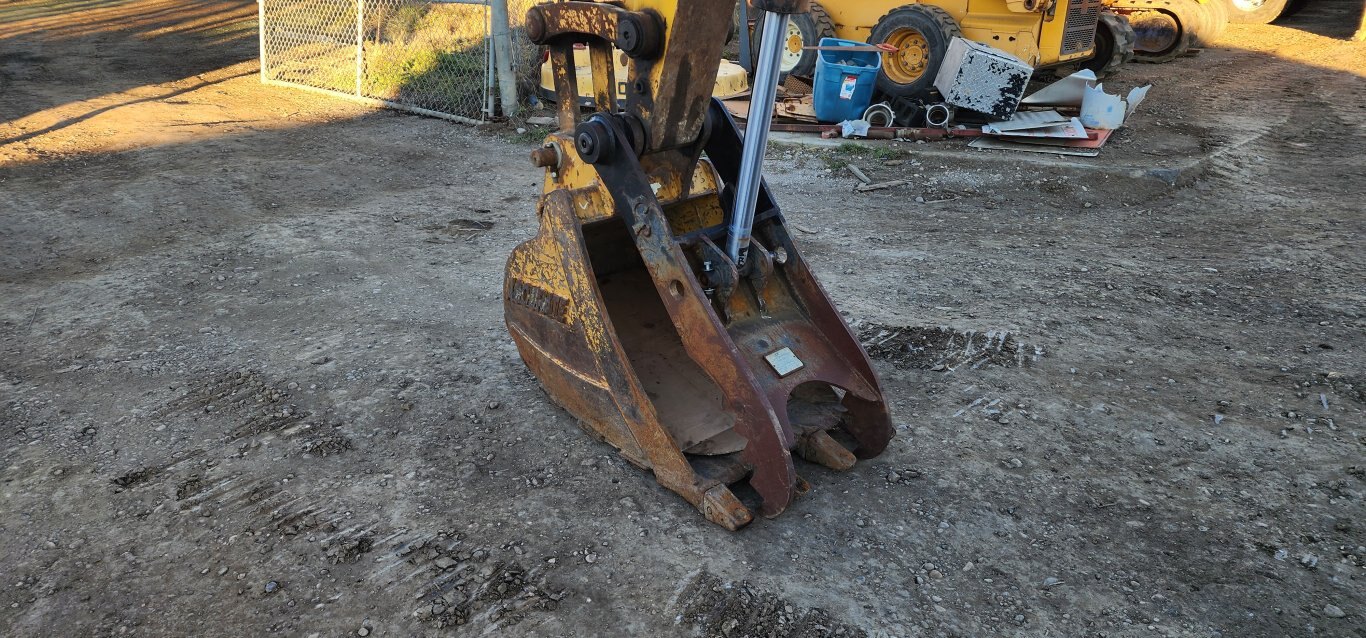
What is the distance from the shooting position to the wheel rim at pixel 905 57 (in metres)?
9.92

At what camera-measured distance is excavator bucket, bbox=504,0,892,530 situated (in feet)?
10.6

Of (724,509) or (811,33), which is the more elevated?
(811,33)

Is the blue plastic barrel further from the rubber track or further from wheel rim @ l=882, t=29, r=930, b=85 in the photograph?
the rubber track

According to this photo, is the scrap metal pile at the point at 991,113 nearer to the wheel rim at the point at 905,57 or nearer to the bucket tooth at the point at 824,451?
the wheel rim at the point at 905,57

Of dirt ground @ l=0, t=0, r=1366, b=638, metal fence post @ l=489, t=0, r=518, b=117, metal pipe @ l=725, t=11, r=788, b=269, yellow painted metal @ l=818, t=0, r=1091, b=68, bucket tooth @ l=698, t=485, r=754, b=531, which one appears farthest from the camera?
yellow painted metal @ l=818, t=0, r=1091, b=68

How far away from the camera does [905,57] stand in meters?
10.1

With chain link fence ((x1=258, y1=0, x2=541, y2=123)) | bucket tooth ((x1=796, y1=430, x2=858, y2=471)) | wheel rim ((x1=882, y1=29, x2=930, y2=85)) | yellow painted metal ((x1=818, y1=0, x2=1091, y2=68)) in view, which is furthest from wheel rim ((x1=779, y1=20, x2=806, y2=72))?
bucket tooth ((x1=796, y1=430, x2=858, y2=471))

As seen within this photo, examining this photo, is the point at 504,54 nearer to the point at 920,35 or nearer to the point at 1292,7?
the point at 920,35

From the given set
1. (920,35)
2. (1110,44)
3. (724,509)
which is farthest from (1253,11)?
(724,509)

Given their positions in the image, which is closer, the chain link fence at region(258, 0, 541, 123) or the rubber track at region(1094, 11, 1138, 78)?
the chain link fence at region(258, 0, 541, 123)

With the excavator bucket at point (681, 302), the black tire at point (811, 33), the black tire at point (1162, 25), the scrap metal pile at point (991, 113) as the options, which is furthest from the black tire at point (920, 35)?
the excavator bucket at point (681, 302)

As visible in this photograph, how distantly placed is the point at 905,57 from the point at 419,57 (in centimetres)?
556

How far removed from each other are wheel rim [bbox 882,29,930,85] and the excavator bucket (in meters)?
6.81

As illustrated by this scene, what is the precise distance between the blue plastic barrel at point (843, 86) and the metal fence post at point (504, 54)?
3196 millimetres
